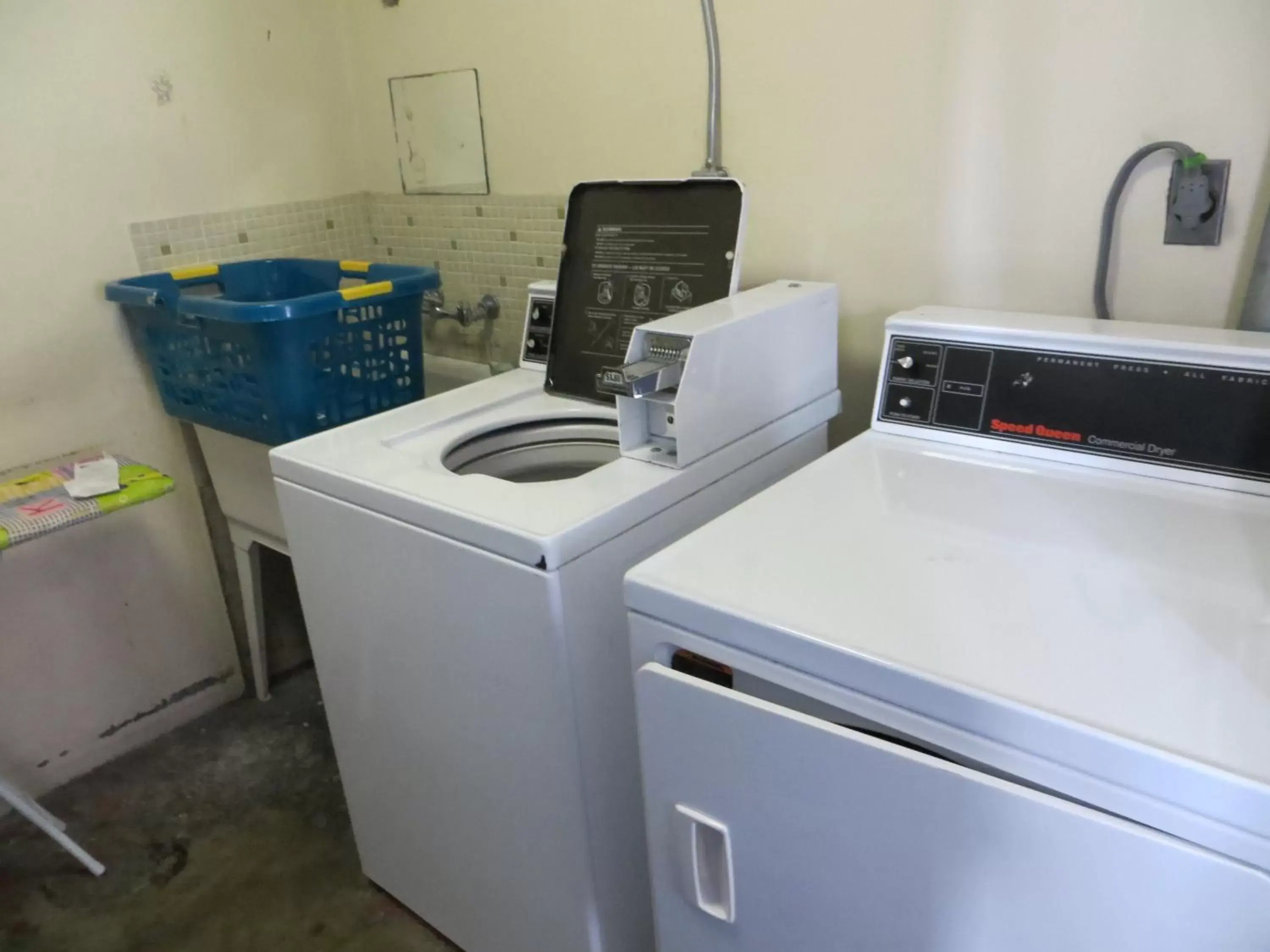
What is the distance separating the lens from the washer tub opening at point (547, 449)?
5.09ft

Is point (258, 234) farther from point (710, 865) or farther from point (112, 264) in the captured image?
point (710, 865)

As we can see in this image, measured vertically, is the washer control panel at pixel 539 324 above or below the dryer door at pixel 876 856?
above

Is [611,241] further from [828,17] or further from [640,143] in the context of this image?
[828,17]

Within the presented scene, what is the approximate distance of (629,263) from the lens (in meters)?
1.59

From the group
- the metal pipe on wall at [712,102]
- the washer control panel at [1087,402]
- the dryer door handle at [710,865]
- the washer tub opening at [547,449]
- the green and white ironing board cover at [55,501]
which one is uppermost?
the metal pipe on wall at [712,102]

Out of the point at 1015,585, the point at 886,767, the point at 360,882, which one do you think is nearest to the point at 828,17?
the point at 1015,585

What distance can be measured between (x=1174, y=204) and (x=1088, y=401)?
13.4 inches

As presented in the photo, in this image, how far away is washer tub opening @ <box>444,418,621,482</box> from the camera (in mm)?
1552

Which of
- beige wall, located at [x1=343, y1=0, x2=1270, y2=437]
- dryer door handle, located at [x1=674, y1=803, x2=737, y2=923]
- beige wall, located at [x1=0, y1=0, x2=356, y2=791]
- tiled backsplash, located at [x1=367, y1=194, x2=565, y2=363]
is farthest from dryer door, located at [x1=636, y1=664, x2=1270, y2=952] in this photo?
beige wall, located at [x1=0, y1=0, x2=356, y2=791]

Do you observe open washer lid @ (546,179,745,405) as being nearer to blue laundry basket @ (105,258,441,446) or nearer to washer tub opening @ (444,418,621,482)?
washer tub opening @ (444,418,621,482)

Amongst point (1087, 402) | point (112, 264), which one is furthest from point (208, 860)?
point (1087, 402)

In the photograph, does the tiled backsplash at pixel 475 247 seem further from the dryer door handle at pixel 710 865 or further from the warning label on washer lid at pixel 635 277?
the dryer door handle at pixel 710 865

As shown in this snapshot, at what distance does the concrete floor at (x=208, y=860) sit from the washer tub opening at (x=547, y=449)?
2.84ft

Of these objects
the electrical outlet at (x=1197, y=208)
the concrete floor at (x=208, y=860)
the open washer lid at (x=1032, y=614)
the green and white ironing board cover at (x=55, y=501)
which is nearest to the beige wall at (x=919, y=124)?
the electrical outlet at (x=1197, y=208)
